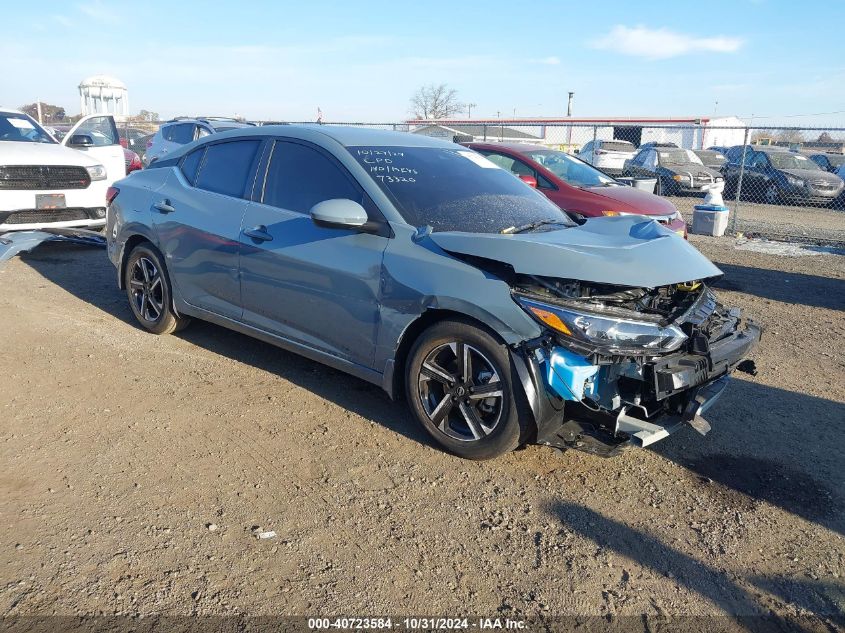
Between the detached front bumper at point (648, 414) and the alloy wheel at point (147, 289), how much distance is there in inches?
137

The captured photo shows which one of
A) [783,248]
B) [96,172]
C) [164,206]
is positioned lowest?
[783,248]

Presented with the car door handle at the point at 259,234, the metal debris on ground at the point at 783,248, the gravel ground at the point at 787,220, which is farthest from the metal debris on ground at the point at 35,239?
the gravel ground at the point at 787,220

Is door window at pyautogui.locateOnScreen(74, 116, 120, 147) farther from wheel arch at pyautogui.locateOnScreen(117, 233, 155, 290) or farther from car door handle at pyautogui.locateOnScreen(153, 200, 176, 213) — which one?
car door handle at pyautogui.locateOnScreen(153, 200, 176, 213)

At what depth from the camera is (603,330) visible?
133 inches

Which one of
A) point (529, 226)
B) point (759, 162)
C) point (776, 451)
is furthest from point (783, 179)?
point (529, 226)

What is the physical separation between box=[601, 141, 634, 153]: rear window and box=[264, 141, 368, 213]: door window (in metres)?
21.6

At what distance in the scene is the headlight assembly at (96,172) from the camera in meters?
8.91

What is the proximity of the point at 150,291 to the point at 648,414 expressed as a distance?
4.03 m

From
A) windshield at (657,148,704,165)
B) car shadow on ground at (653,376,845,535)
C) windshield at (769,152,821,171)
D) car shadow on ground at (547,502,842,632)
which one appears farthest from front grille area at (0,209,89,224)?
windshield at (769,152,821,171)

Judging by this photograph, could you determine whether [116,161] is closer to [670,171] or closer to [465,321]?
[465,321]

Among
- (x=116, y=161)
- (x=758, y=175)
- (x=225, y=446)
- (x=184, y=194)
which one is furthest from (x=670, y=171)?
(x=225, y=446)

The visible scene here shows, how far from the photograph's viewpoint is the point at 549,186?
9.05 metres

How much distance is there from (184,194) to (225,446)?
226 cm

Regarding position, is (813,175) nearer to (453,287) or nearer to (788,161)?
(788,161)
